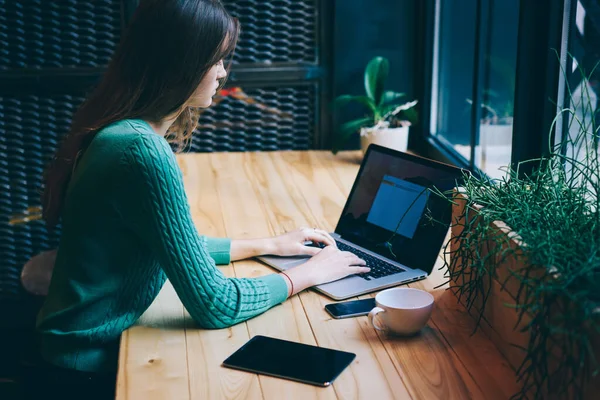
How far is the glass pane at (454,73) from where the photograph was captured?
7.47 feet

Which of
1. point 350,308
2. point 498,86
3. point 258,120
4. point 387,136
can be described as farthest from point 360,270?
point 258,120

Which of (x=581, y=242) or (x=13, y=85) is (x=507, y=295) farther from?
(x=13, y=85)

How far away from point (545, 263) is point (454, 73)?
1.59 metres

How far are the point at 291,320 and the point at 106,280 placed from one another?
1.10 feet

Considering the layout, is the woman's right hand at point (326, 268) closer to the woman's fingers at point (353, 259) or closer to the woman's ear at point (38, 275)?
the woman's fingers at point (353, 259)

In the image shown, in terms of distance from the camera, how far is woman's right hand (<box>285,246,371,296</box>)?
1.43 metres

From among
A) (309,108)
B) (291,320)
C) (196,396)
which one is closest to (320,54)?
(309,108)

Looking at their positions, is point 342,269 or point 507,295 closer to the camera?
point 507,295

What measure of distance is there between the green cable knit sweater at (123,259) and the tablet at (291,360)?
11cm

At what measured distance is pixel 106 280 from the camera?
131 cm

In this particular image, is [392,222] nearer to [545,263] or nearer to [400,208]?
[400,208]

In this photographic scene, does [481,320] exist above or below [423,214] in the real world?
below

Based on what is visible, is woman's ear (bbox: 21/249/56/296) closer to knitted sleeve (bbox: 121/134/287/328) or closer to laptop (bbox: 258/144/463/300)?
laptop (bbox: 258/144/463/300)

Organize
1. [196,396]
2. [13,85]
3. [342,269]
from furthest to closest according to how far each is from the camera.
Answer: [13,85]
[342,269]
[196,396]
